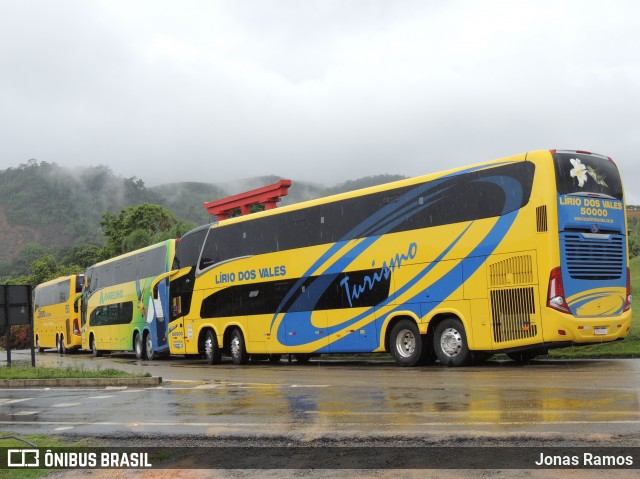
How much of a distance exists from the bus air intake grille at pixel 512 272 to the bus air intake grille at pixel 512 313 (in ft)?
0.52

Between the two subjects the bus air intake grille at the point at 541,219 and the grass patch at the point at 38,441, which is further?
the bus air intake grille at the point at 541,219

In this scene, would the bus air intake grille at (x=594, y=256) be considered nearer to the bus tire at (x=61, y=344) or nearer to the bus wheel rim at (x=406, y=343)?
the bus wheel rim at (x=406, y=343)

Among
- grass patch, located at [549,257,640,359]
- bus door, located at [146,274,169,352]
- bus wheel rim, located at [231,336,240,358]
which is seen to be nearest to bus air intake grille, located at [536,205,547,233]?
grass patch, located at [549,257,640,359]

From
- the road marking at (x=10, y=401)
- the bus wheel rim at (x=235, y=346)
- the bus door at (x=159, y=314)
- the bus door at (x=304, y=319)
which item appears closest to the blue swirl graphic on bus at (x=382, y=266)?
the bus door at (x=304, y=319)

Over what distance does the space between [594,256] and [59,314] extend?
35.4 meters

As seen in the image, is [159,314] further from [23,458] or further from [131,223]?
[131,223]

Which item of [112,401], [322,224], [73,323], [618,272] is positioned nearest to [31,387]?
[112,401]

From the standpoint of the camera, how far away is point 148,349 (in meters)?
31.1

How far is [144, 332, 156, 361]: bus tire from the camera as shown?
101ft

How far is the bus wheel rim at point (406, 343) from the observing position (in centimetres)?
1856

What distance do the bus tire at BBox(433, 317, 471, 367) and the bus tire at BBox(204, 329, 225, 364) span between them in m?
9.19

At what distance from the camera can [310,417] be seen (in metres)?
9.63

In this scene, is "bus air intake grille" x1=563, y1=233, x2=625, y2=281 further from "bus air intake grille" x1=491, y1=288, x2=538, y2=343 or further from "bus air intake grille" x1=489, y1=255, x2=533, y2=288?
"bus air intake grille" x1=491, y1=288, x2=538, y2=343

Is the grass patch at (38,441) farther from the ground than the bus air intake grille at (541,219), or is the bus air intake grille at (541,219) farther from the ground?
the bus air intake grille at (541,219)
